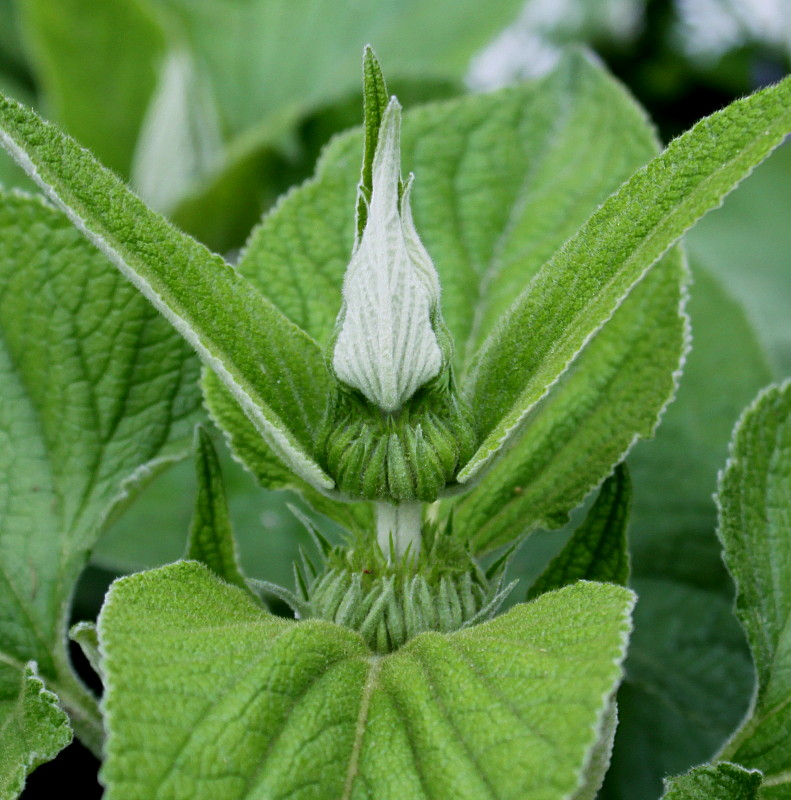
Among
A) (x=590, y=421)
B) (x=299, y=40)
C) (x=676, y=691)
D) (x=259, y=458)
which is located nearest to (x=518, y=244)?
(x=590, y=421)

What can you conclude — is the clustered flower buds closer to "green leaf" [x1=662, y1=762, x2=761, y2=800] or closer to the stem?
the stem

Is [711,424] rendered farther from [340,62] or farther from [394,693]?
[340,62]

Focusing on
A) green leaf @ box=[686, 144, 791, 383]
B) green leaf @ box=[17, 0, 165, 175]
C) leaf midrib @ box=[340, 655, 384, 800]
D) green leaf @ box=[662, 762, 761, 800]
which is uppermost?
green leaf @ box=[17, 0, 165, 175]

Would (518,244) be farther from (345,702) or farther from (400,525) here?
(345,702)

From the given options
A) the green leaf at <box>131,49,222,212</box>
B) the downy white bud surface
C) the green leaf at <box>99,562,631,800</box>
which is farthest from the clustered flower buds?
the green leaf at <box>131,49,222,212</box>

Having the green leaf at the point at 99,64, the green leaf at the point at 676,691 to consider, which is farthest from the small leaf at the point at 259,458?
the green leaf at the point at 99,64

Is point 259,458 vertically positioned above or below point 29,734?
above
